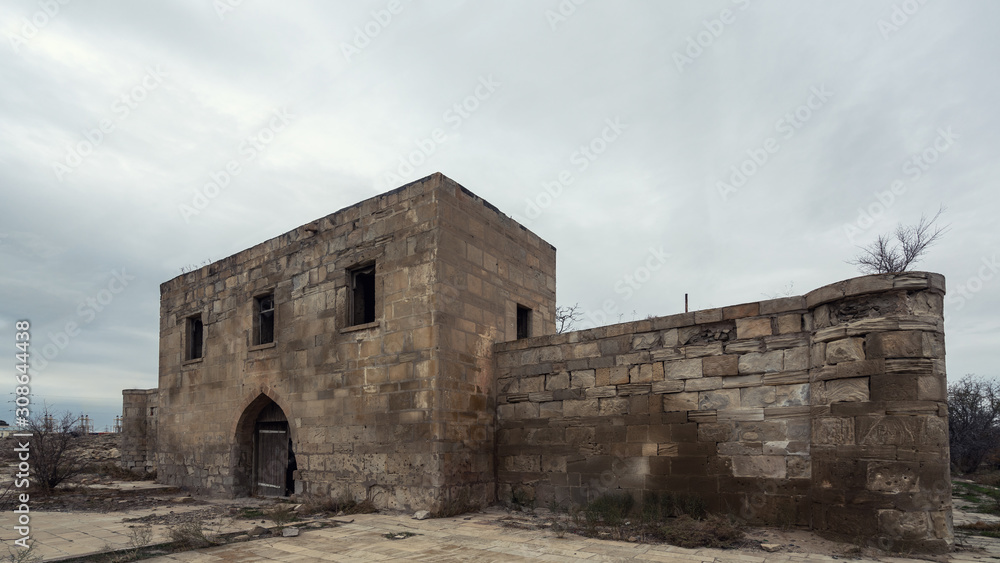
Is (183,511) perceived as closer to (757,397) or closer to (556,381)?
(556,381)

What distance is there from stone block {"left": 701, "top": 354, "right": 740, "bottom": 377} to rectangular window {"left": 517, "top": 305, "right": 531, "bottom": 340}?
443 centimetres

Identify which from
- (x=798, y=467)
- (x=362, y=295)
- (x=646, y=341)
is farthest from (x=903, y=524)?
(x=362, y=295)

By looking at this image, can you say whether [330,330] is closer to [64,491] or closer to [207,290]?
[207,290]

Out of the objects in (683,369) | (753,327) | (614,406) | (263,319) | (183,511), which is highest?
(263,319)

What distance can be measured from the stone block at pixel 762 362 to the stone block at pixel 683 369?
0.57 meters

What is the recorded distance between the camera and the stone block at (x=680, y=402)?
820 centimetres

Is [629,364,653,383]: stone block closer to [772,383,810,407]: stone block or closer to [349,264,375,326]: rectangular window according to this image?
[772,383,810,407]: stone block

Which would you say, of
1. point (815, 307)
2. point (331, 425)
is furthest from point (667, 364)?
point (331, 425)

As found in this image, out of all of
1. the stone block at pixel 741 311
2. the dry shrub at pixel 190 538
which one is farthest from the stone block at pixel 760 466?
the dry shrub at pixel 190 538

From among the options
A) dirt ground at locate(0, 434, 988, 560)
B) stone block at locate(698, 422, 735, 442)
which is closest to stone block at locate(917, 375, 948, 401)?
dirt ground at locate(0, 434, 988, 560)

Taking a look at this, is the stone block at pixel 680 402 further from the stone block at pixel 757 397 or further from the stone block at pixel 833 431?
the stone block at pixel 833 431

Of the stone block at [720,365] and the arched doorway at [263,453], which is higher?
the stone block at [720,365]

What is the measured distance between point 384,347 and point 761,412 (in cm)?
569

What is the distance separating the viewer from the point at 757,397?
7.69 metres
